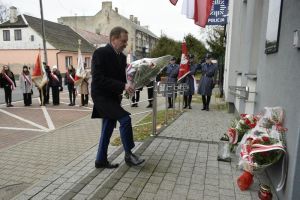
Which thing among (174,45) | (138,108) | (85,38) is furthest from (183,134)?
(85,38)

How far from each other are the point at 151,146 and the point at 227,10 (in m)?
8.72

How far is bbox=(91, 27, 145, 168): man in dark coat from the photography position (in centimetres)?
426

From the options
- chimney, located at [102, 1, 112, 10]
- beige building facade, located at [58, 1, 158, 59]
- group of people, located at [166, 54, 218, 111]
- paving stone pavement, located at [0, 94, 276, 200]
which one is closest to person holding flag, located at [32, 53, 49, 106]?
group of people, located at [166, 54, 218, 111]

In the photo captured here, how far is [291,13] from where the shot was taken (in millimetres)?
3367

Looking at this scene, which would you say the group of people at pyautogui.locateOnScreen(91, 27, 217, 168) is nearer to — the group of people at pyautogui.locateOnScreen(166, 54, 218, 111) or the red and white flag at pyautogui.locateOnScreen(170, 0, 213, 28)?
the red and white flag at pyautogui.locateOnScreen(170, 0, 213, 28)

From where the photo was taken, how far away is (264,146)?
3480 mm

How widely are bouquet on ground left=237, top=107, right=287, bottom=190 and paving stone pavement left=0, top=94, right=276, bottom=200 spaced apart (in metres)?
0.36

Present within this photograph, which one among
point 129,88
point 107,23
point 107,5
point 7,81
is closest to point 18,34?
point 107,23

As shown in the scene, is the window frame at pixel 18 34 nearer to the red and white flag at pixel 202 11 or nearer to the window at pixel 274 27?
the red and white flag at pixel 202 11

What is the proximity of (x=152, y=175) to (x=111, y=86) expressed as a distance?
4.50ft

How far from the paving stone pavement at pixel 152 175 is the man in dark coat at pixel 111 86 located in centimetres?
44

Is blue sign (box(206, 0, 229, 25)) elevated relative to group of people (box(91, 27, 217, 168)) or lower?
elevated

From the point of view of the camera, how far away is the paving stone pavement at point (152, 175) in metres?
3.79

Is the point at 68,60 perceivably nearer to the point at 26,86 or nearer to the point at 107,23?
the point at 107,23
